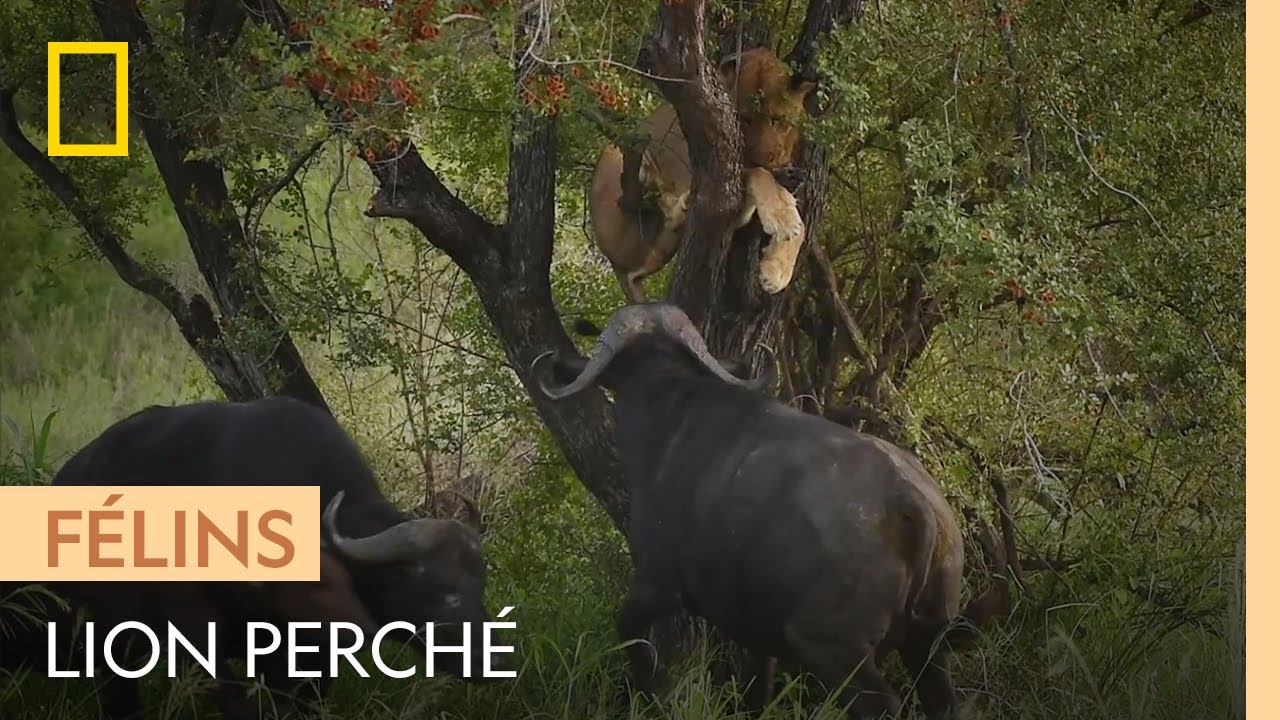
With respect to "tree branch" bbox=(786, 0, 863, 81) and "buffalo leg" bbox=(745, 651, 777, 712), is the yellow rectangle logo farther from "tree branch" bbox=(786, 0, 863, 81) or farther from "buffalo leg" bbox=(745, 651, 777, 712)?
"tree branch" bbox=(786, 0, 863, 81)

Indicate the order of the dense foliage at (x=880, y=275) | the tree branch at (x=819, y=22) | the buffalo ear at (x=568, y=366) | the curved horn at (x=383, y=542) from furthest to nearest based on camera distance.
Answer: the tree branch at (x=819, y=22) → the buffalo ear at (x=568, y=366) → the dense foliage at (x=880, y=275) → the curved horn at (x=383, y=542)

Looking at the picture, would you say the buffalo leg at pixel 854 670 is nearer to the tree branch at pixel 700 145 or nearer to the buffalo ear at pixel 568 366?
the buffalo ear at pixel 568 366

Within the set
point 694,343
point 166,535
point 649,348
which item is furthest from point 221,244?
point 694,343

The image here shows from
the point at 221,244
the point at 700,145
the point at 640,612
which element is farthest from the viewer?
the point at 221,244

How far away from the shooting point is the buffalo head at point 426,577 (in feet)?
21.8

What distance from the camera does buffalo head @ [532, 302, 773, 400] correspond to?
7203 millimetres

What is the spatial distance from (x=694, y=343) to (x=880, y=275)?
1.41m

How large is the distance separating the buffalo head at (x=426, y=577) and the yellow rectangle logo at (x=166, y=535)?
199mm

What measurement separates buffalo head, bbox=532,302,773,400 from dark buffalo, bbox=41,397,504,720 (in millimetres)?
856

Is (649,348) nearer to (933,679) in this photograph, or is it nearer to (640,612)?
(640,612)

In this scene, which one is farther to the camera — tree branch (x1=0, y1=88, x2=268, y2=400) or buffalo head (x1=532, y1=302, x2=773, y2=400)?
tree branch (x1=0, y1=88, x2=268, y2=400)

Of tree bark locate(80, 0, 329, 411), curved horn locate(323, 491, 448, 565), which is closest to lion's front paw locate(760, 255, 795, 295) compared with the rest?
curved horn locate(323, 491, 448, 565)

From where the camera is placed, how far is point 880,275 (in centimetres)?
827

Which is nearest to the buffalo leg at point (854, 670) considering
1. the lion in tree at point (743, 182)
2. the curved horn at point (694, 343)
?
the curved horn at point (694, 343)
